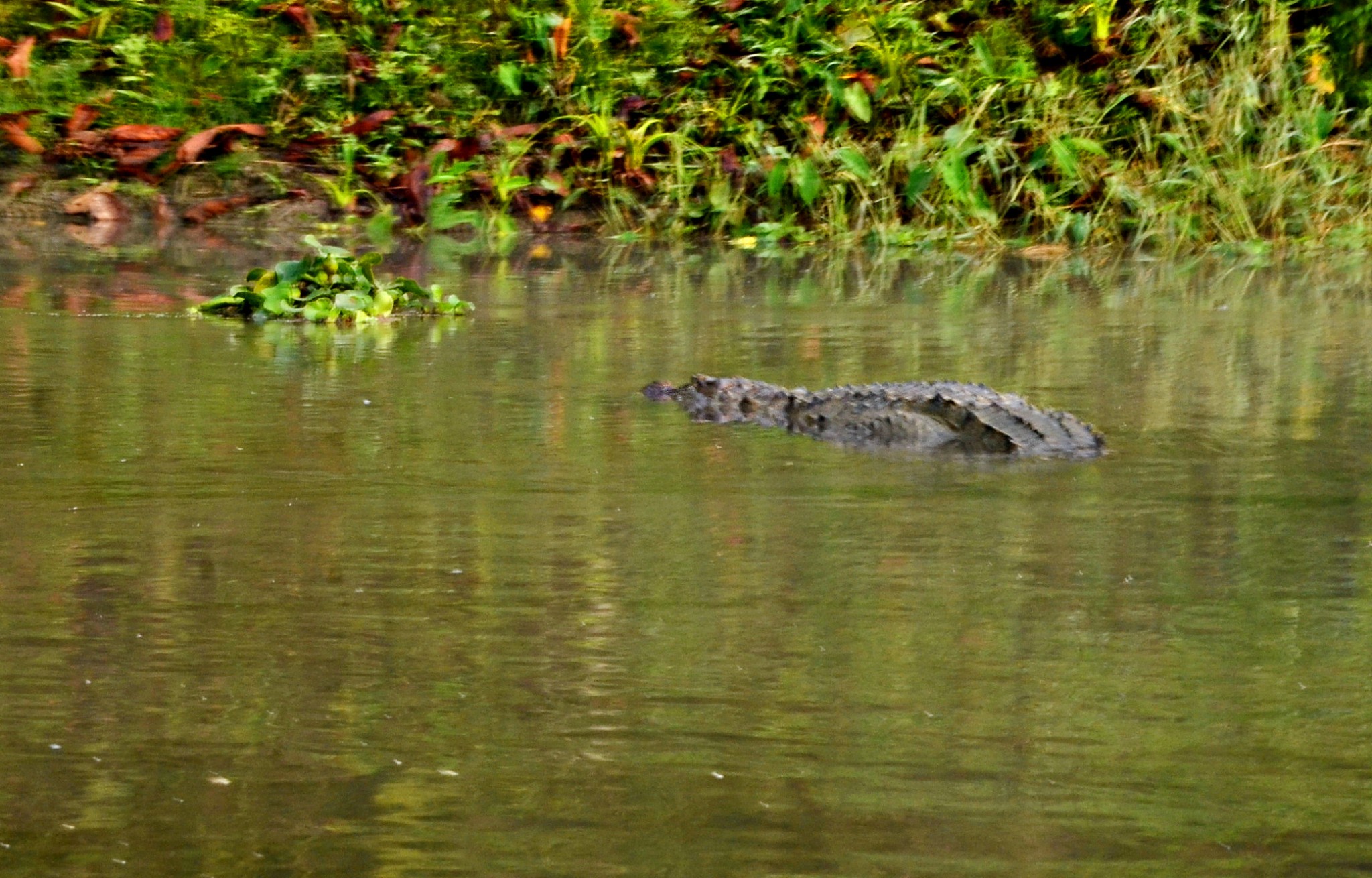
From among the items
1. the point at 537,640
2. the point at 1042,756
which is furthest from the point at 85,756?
the point at 1042,756

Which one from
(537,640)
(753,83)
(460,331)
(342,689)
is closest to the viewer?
(342,689)

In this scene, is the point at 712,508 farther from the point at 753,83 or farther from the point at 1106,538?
the point at 753,83

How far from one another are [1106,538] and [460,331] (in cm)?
395

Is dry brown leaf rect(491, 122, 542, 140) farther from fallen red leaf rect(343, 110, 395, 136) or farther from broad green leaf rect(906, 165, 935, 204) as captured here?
broad green leaf rect(906, 165, 935, 204)

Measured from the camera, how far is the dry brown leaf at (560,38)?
1324cm

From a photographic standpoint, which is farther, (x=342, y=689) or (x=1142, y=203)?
(x=1142, y=203)

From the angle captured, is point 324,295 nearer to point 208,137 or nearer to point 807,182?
point 807,182

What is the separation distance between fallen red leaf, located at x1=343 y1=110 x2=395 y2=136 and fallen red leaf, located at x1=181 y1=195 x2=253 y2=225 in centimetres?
90

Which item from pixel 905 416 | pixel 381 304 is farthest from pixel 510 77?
pixel 905 416

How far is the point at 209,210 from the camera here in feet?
40.5

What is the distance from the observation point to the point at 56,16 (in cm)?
1405

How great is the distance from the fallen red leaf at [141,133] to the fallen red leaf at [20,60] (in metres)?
0.85

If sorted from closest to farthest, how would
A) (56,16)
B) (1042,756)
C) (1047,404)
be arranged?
(1042,756) < (1047,404) < (56,16)

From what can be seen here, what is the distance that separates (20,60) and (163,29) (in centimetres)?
96
